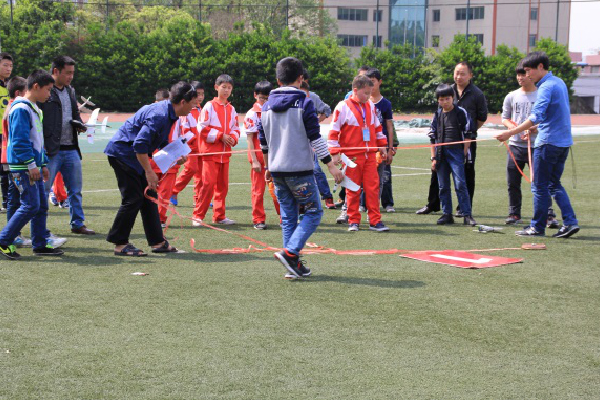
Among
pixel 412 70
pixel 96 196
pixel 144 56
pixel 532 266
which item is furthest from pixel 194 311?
pixel 412 70

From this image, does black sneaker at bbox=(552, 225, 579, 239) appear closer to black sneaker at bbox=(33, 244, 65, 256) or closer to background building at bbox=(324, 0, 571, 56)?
black sneaker at bbox=(33, 244, 65, 256)

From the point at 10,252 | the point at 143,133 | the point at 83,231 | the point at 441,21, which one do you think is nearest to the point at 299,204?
the point at 143,133

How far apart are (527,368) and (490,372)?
→ 0.75 feet

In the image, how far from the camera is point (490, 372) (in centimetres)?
421

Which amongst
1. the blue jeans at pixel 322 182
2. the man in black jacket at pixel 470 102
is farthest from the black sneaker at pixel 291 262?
the blue jeans at pixel 322 182

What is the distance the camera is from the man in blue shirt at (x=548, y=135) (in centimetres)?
835

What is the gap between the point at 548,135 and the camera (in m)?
8.44

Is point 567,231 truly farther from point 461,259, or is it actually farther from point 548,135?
point 461,259

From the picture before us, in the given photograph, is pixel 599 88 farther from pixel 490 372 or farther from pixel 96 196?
pixel 490 372

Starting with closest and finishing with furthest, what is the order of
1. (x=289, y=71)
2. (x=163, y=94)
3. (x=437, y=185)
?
(x=289, y=71)
(x=163, y=94)
(x=437, y=185)

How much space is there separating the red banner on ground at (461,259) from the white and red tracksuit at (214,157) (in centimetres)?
295

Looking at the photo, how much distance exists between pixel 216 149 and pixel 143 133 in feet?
9.07

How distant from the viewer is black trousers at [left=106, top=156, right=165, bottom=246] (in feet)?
24.1

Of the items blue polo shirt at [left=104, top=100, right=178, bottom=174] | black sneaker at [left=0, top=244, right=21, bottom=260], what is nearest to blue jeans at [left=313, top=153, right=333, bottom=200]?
blue polo shirt at [left=104, top=100, right=178, bottom=174]
